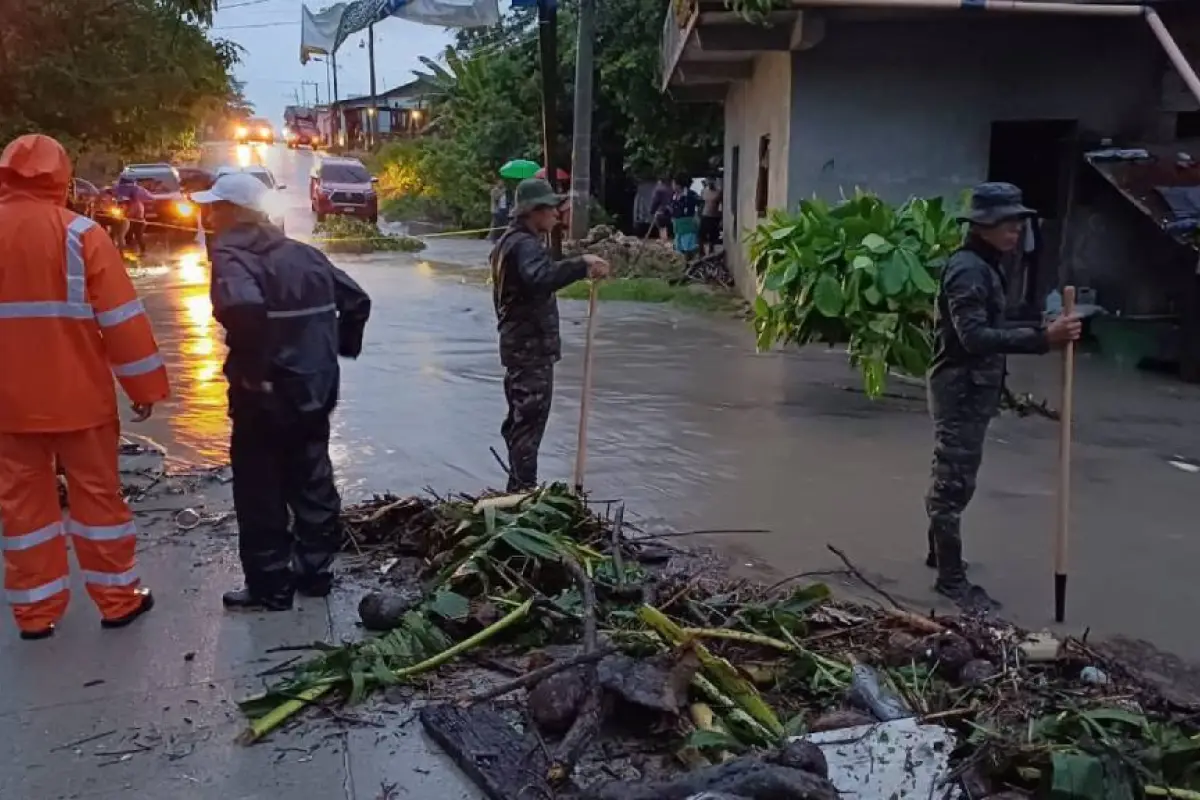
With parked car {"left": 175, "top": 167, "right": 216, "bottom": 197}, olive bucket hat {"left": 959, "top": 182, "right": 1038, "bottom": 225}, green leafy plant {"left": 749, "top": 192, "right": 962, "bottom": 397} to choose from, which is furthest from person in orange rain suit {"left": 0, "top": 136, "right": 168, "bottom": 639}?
parked car {"left": 175, "top": 167, "right": 216, "bottom": 197}

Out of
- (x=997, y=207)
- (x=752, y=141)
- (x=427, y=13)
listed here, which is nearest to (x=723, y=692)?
(x=997, y=207)

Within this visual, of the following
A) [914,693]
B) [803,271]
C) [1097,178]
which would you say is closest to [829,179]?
[1097,178]

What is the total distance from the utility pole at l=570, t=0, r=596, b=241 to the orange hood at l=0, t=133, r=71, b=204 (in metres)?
15.7

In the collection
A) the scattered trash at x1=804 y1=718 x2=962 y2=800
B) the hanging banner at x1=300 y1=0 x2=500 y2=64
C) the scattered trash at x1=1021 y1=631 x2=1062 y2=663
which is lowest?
the scattered trash at x1=804 y1=718 x2=962 y2=800

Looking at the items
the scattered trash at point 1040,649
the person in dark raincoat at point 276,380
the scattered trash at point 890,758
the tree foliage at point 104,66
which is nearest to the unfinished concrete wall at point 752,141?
the tree foliage at point 104,66

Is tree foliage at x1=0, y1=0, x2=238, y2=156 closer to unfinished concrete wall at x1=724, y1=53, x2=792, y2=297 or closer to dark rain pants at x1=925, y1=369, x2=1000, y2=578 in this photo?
dark rain pants at x1=925, y1=369, x2=1000, y2=578

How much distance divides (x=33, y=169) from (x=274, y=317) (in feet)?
3.27

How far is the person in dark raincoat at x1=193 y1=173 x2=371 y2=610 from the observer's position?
14.8 feet

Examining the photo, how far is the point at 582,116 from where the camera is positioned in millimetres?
20406

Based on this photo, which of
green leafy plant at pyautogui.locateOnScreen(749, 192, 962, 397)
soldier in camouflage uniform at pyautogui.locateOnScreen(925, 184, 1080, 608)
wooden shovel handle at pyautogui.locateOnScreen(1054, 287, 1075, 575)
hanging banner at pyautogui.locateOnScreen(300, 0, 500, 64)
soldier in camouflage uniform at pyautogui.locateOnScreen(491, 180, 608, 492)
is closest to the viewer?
wooden shovel handle at pyautogui.locateOnScreen(1054, 287, 1075, 575)

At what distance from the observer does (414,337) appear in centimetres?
1278

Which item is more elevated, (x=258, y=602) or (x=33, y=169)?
(x=33, y=169)

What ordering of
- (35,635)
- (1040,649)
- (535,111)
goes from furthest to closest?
1. (535,111)
2. (35,635)
3. (1040,649)

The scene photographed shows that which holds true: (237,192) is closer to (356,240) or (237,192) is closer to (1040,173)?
(1040,173)
